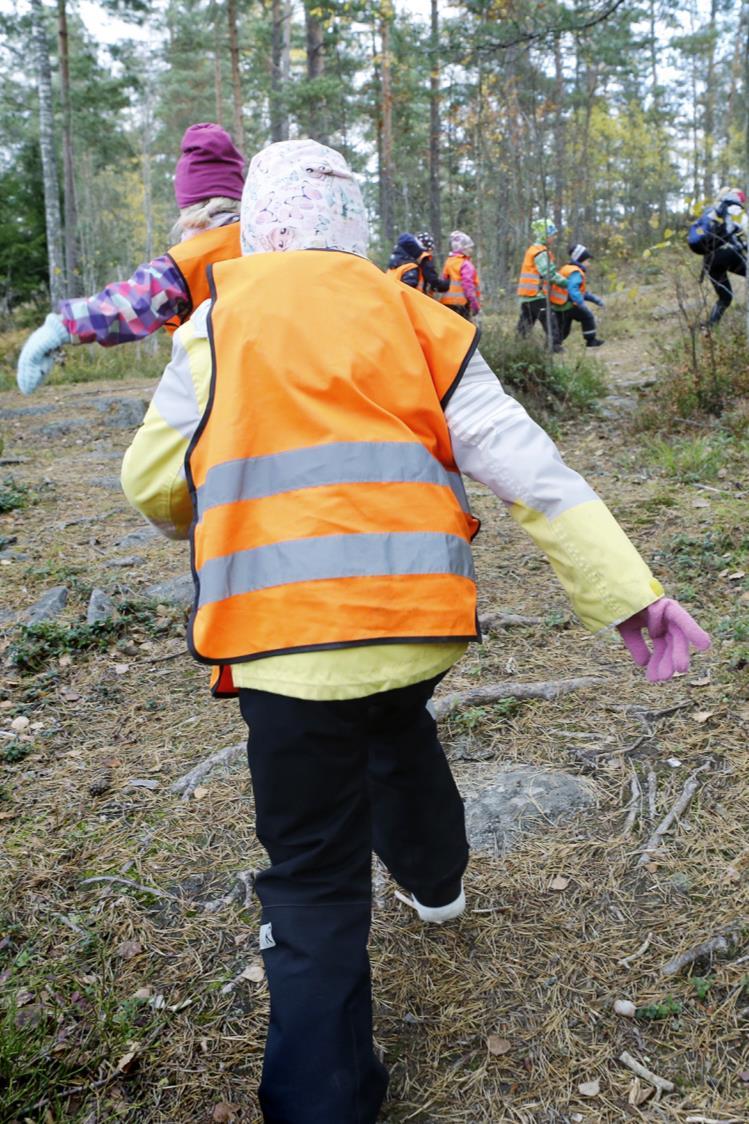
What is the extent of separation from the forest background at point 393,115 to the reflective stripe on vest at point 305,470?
530 centimetres

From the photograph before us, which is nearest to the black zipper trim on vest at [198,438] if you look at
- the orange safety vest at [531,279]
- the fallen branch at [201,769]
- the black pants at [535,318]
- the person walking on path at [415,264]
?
the fallen branch at [201,769]

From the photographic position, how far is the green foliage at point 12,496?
601cm

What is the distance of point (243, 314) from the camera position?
1481mm

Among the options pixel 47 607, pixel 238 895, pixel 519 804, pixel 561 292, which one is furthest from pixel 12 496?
pixel 561 292

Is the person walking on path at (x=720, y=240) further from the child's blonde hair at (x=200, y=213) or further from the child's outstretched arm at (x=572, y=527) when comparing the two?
the child's outstretched arm at (x=572, y=527)

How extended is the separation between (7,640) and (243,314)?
2944mm

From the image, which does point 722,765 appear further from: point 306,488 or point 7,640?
point 7,640

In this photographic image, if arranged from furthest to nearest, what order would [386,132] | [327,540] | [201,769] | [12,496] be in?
[386,132], [12,496], [201,769], [327,540]

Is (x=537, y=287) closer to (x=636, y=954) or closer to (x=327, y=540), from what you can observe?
(x=636, y=954)

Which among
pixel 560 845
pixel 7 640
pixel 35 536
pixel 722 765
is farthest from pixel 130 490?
pixel 35 536

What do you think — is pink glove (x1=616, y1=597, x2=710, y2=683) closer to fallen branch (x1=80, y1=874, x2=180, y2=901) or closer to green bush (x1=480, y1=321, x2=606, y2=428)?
fallen branch (x1=80, y1=874, x2=180, y2=901)

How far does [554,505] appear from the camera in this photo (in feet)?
5.02

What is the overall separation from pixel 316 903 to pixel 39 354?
1714mm

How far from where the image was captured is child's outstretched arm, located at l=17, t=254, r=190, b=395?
2.39 metres
